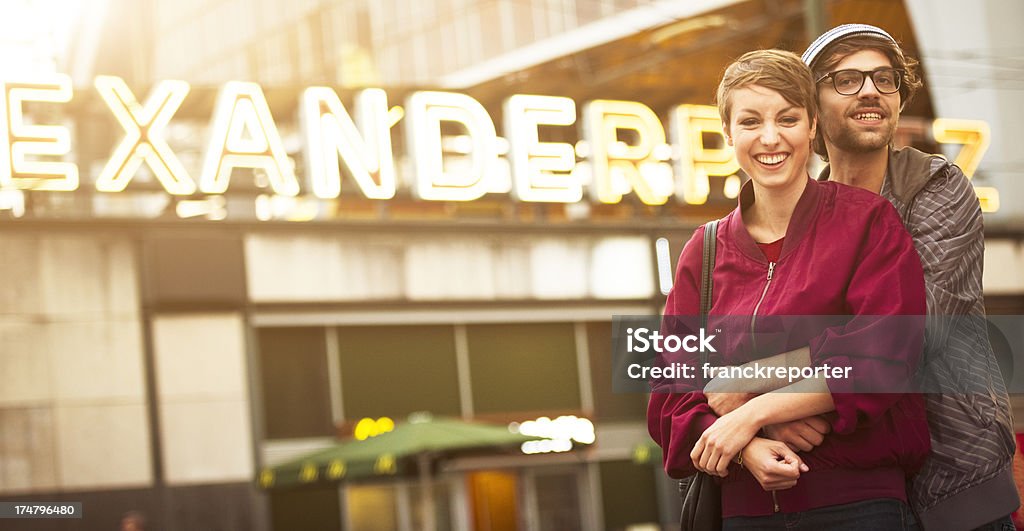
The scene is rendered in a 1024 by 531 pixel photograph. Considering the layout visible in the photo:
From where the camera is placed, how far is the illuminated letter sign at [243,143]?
18.8 metres

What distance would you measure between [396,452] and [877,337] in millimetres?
13554

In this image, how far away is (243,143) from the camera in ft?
62.6

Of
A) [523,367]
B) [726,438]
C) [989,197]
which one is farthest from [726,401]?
[989,197]

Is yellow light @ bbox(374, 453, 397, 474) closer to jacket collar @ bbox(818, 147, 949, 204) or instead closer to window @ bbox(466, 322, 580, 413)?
window @ bbox(466, 322, 580, 413)

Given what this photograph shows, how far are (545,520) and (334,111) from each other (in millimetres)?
6604

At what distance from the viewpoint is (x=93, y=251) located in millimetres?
18125

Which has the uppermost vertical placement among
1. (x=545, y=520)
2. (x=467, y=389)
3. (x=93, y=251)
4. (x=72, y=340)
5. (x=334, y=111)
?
(x=334, y=111)

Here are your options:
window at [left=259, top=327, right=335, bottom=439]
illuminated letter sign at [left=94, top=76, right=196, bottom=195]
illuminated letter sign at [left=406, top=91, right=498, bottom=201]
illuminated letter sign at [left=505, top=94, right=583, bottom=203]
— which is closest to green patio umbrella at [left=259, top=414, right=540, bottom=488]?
window at [left=259, top=327, right=335, bottom=439]

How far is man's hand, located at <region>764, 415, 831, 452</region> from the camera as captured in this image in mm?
2586

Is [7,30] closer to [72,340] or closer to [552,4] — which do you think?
[72,340]

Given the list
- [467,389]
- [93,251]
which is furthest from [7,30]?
[467,389]

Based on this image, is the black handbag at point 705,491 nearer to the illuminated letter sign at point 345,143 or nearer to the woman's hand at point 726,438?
the woman's hand at point 726,438

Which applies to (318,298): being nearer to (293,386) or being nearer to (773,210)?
(293,386)

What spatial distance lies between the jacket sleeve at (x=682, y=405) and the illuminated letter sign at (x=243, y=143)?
16.5 meters
